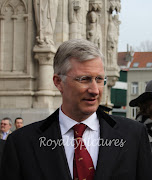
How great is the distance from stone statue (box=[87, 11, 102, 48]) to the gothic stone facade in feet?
7.71

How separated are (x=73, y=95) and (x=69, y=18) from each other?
33.8 ft

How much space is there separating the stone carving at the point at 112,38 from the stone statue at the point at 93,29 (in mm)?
1487

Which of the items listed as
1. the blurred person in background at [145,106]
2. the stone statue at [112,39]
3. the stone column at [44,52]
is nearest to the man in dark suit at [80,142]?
the blurred person in background at [145,106]

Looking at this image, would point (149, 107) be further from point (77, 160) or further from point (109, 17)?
point (109, 17)

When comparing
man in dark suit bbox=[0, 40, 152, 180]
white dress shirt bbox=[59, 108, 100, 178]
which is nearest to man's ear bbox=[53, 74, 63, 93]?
man in dark suit bbox=[0, 40, 152, 180]

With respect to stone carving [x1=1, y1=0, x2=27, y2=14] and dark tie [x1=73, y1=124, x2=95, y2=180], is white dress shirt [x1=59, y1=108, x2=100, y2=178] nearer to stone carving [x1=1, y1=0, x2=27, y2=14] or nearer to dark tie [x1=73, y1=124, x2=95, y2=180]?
dark tie [x1=73, y1=124, x2=95, y2=180]

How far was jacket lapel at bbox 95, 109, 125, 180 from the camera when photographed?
2.49 metres

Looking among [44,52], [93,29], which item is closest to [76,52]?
[44,52]

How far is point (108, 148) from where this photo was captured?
8.43 feet

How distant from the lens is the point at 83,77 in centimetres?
255

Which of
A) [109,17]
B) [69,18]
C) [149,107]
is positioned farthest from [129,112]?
[149,107]

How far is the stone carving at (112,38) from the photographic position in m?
17.1

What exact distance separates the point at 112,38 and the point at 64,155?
1475 cm

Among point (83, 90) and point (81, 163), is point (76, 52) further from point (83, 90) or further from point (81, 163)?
point (81, 163)
